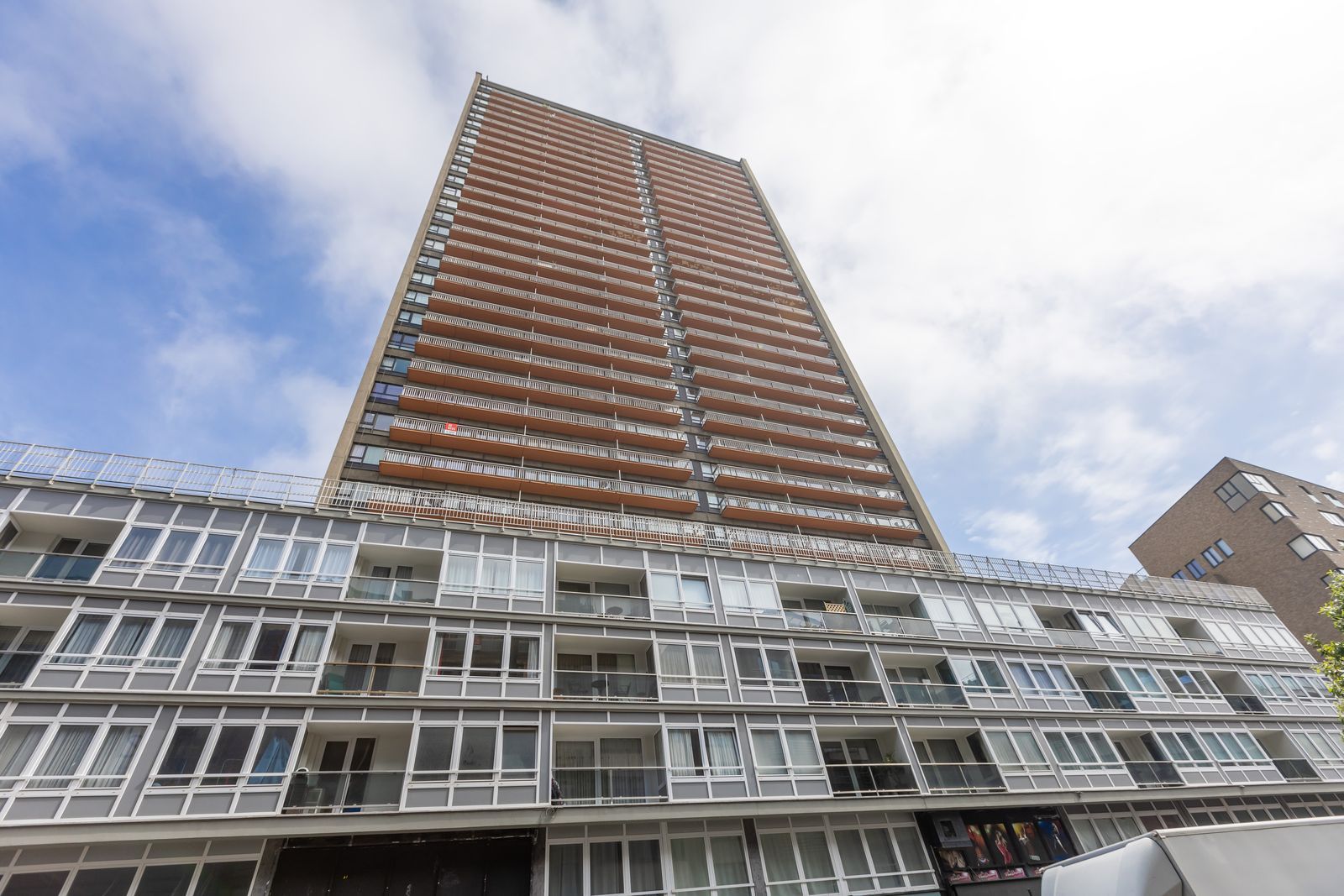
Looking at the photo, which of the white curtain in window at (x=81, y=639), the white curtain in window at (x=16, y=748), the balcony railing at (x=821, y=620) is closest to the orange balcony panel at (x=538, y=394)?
the balcony railing at (x=821, y=620)

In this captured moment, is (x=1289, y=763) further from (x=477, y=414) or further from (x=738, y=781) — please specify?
(x=477, y=414)

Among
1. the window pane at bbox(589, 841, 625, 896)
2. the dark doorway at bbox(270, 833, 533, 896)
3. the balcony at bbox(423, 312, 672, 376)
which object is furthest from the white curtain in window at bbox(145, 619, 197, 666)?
the balcony at bbox(423, 312, 672, 376)

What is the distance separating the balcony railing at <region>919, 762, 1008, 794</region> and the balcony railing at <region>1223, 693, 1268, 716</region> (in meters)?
15.2

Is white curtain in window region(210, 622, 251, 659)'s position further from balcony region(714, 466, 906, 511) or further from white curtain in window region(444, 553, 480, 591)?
balcony region(714, 466, 906, 511)

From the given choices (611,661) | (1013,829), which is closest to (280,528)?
(611,661)

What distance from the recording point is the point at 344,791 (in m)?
14.5

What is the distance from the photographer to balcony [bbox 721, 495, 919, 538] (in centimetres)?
3262

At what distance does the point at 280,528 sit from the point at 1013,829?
24876 mm

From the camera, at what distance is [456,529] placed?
20109 millimetres

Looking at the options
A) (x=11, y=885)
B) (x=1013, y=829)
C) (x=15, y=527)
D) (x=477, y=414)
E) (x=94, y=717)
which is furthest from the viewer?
(x=477, y=414)

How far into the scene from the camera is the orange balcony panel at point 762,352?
43.7 m

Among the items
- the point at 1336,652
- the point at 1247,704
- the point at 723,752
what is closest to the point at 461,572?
the point at 723,752

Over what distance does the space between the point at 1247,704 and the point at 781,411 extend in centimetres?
2637

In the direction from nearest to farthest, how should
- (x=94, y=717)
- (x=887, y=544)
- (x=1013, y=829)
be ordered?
(x=94, y=717), (x=1013, y=829), (x=887, y=544)
